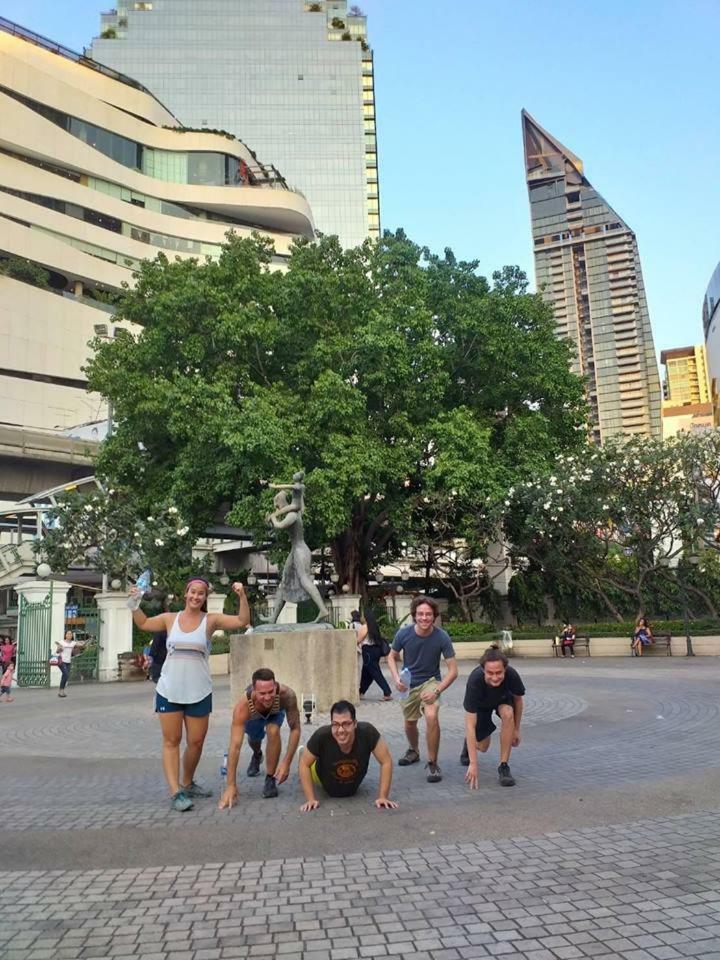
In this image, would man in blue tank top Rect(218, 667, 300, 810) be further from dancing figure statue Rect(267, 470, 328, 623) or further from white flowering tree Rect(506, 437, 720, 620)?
white flowering tree Rect(506, 437, 720, 620)

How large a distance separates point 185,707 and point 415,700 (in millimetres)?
2129

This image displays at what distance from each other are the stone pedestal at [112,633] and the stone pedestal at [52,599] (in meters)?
1.29

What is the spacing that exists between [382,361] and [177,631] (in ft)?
61.6

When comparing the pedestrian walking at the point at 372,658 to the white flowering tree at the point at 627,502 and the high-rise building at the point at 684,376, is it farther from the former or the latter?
the high-rise building at the point at 684,376

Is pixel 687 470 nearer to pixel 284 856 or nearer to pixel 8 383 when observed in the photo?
pixel 284 856

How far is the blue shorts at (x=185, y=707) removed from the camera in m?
5.82

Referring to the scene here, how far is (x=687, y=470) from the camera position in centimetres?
2502

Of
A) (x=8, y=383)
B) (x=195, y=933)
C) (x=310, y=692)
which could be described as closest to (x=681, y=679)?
(x=310, y=692)

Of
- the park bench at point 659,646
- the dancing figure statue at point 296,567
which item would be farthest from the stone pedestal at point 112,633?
the park bench at point 659,646

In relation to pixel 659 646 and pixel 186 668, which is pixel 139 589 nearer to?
pixel 186 668

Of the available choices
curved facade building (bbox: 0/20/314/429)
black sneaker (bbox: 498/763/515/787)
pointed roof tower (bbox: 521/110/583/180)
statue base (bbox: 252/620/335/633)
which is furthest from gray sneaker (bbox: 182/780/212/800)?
pointed roof tower (bbox: 521/110/583/180)

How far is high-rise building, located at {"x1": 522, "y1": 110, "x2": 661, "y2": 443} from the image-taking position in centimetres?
11006

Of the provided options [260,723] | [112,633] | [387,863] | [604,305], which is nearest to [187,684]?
[260,723]

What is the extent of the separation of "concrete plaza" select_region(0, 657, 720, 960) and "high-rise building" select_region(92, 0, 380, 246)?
8973 cm
